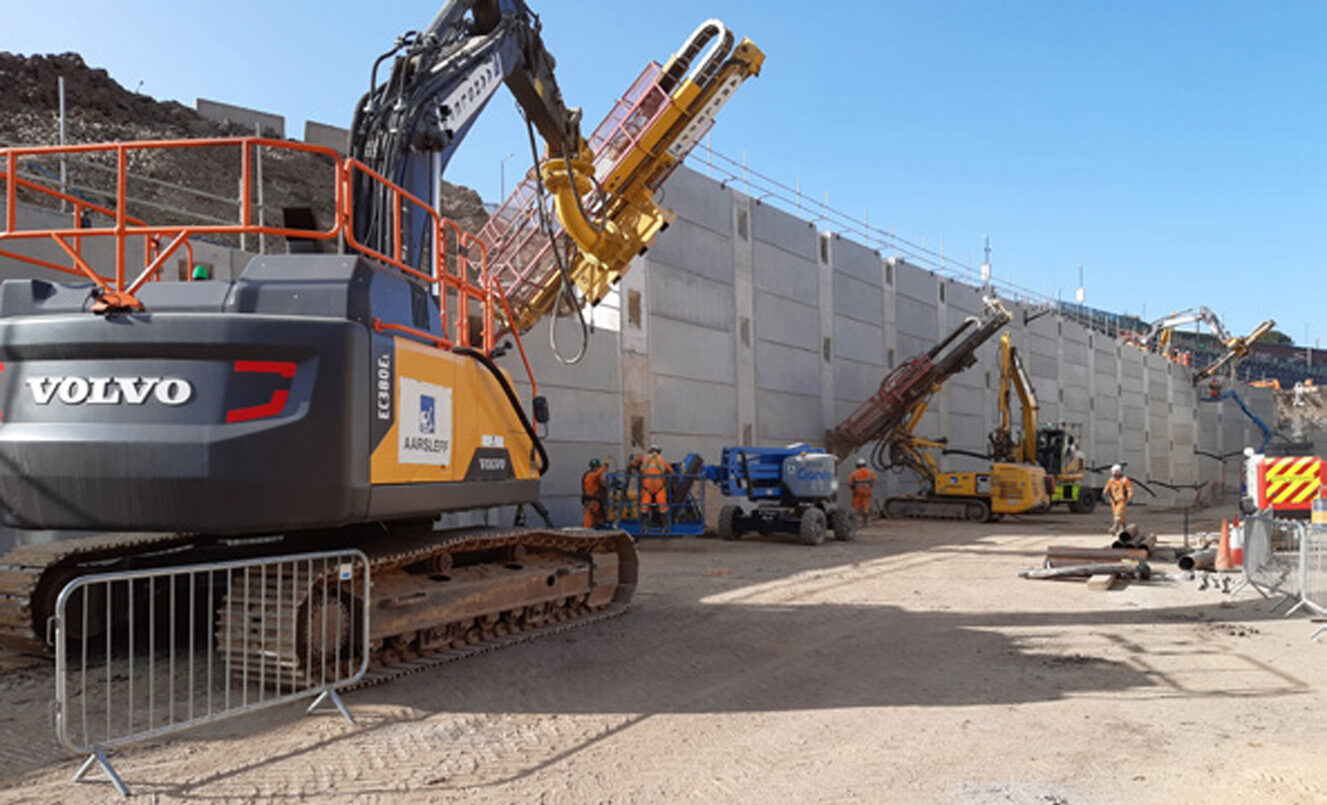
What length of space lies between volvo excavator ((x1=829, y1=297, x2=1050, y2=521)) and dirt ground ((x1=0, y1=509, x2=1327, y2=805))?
1708 cm

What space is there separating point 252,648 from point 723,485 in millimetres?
13948

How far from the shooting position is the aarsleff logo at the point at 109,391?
5.45 metres

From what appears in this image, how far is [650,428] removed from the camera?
22.5 meters

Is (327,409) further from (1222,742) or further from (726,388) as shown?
(726,388)

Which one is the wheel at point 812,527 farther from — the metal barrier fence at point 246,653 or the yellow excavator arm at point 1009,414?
the yellow excavator arm at point 1009,414

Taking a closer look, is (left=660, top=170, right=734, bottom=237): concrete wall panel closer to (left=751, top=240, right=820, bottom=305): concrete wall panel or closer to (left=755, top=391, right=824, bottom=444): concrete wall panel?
(left=751, top=240, right=820, bottom=305): concrete wall panel

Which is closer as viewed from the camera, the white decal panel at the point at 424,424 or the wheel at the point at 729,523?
the white decal panel at the point at 424,424

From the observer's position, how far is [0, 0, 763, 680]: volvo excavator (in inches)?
215

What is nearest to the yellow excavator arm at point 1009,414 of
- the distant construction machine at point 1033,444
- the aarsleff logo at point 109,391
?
the distant construction machine at point 1033,444

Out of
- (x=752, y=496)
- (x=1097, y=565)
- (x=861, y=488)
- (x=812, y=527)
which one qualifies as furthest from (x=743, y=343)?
(x=1097, y=565)

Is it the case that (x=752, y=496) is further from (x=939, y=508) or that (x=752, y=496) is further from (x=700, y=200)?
(x=939, y=508)

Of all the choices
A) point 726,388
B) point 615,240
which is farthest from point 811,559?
point 726,388

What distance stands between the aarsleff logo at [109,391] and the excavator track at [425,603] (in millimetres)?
1212

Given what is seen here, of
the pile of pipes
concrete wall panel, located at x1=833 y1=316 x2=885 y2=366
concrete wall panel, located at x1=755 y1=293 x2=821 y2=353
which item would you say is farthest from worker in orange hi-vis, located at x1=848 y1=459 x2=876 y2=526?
the pile of pipes
